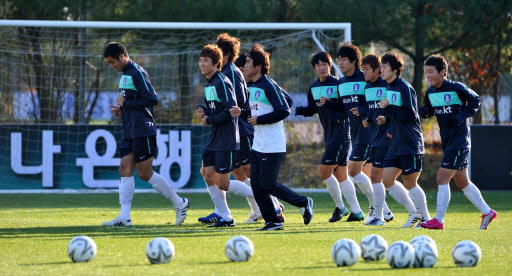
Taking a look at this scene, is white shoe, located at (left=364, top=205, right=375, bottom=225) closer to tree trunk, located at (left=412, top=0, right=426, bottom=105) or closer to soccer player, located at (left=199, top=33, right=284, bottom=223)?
soccer player, located at (left=199, top=33, right=284, bottom=223)

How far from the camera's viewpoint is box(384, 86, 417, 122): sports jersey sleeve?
8.43m

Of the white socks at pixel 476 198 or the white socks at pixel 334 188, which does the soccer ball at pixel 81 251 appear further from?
the white socks at pixel 476 198

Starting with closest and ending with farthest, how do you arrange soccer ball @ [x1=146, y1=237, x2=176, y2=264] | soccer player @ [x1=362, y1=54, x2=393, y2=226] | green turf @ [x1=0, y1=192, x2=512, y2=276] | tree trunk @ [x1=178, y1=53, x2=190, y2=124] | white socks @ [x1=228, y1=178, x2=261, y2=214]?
green turf @ [x1=0, y1=192, x2=512, y2=276] < soccer ball @ [x1=146, y1=237, x2=176, y2=264] < white socks @ [x1=228, y1=178, x2=261, y2=214] < soccer player @ [x1=362, y1=54, x2=393, y2=226] < tree trunk @ [x1=178, y1=53, x2=190, y2=124]

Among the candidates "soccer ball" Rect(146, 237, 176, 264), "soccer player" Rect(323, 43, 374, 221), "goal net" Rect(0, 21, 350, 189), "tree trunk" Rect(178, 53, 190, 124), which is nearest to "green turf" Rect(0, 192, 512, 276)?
"soccer ball" Rect(146, 237, 176, 264)

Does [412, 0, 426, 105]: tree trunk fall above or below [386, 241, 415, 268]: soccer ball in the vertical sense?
above

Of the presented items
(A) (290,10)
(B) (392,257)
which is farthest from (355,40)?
(B) (392,257)

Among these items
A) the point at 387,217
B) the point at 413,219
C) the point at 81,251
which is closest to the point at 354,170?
the point at 387,217

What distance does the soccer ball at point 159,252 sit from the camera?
5.62 metres

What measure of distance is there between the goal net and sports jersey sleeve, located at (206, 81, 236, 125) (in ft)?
18.9

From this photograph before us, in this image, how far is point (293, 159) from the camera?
1584cm

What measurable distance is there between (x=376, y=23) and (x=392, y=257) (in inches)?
413

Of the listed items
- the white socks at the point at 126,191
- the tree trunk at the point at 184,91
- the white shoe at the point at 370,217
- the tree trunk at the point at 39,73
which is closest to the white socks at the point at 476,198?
the white shoe at the point at 370,217

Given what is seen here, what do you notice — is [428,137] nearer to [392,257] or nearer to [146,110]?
[146,110]

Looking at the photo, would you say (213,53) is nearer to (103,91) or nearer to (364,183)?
(364,183)
